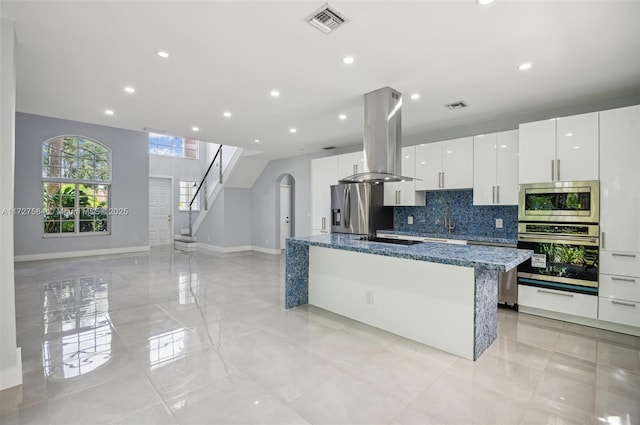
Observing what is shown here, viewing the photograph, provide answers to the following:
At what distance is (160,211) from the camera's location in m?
10.1

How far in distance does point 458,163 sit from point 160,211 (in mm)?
9150

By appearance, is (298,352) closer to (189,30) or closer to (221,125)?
(189,30)

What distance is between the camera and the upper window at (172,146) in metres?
10.2

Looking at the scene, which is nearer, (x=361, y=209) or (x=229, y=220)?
(x=361, y=209)

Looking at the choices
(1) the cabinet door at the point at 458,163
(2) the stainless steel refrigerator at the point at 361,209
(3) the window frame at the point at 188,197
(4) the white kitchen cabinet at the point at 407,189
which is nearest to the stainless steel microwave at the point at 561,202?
(1) the cabinet door at the point at 458,163

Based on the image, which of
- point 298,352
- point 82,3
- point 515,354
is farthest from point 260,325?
point 82,3

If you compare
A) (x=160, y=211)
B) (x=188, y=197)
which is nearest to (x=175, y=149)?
(x=188, y=197)

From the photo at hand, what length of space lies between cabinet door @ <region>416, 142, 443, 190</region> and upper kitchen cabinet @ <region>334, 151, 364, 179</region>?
1.09 m

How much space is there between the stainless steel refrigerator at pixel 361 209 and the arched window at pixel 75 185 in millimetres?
6397

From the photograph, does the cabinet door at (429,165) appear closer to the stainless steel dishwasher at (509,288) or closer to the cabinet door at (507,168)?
the cabinet door at (507,168)

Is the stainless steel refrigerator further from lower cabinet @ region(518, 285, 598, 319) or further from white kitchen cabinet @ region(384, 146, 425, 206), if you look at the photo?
lower cabinet @ region(518, 285, 598, 319)

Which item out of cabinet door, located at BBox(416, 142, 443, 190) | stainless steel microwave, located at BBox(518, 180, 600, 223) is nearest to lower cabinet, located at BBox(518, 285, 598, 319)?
stainless steel microwave, located at BBox(518, 180, 600, 223)

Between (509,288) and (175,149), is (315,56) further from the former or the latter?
(175,149)

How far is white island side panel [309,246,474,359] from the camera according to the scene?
2.72 meters
